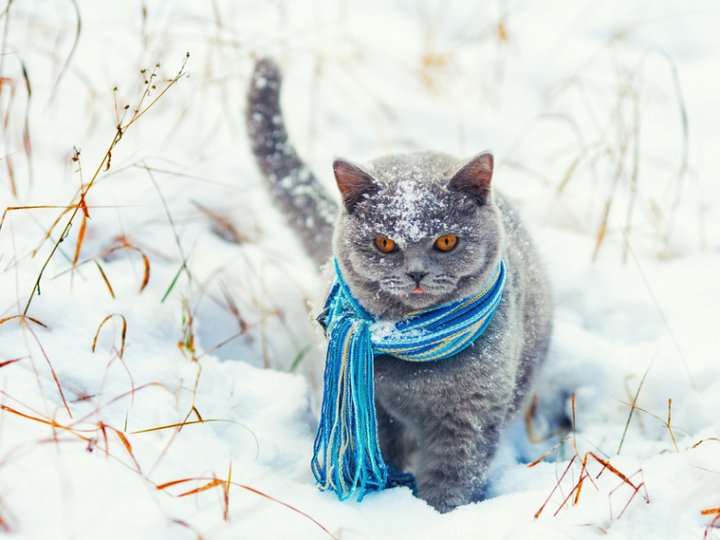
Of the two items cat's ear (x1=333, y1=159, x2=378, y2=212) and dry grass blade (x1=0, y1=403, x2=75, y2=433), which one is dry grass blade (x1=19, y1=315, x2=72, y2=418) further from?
cat's ear (x1=333, y1=159, x2=378, y2=212)

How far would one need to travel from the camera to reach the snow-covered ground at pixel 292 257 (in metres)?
1.25

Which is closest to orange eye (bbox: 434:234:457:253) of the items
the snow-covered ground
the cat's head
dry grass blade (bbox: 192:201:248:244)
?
the cat's head

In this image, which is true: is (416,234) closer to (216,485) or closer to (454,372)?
(454,372)

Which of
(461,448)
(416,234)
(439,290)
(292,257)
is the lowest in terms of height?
(461,448)

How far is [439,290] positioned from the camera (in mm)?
1394

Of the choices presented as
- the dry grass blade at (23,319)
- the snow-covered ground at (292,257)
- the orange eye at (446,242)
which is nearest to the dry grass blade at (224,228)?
the snow-covered ground at (292,257)

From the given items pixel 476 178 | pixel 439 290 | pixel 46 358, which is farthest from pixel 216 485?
pixel 476 178

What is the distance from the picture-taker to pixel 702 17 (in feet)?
11.7

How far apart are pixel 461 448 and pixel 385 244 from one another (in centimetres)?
50

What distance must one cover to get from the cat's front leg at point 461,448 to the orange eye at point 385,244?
1.21 feet

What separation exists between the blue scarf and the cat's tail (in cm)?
55

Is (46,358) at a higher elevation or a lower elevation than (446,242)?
lower

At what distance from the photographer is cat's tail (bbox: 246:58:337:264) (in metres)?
2.04

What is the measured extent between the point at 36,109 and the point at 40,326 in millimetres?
1321
